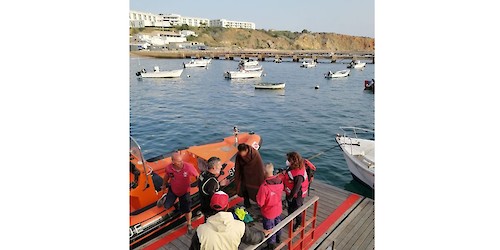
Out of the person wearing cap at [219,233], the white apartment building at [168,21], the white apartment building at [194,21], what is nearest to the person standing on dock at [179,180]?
the person wearing cap at [219,233]

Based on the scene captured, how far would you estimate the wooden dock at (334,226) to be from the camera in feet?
14.5

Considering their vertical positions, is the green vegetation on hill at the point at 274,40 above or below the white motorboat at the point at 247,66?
above

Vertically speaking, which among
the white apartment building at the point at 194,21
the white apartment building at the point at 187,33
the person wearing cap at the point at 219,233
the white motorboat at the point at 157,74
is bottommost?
the person wearing cap at the point at 219,233

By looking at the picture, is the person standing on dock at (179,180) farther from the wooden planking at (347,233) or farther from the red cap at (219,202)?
the wooden planking at (347,233)

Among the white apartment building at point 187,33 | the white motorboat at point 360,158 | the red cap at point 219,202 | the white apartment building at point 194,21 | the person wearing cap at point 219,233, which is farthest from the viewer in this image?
the white apartment building at point 194,21

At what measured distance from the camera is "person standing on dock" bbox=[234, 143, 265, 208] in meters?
4.24

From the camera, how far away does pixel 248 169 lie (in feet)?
14.4

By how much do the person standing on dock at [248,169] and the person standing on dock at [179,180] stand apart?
2.31 feet

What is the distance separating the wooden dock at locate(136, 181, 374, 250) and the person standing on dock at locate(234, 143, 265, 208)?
65 cm

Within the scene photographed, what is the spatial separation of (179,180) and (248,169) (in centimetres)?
108
